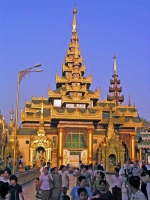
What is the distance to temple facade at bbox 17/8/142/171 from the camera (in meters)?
36.8

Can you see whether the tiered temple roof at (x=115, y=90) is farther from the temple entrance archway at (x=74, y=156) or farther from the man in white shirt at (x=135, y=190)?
the man in white shirt at (x=135, y=190)

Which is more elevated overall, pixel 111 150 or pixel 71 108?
pixel 71 108

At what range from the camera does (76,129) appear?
38.9m

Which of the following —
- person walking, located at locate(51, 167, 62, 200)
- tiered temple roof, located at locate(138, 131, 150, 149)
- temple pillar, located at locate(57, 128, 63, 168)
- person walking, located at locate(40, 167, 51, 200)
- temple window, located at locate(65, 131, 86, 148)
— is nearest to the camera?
person walking, located at locate(40, 167, 51, 200)

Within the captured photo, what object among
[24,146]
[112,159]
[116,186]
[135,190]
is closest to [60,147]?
[24,146]

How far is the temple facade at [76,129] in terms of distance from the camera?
121 feet

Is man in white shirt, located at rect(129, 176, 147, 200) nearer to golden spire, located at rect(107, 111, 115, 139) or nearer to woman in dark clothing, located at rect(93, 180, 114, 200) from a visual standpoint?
woman in dark clothing, located at rect(93, 180, 114, 200)

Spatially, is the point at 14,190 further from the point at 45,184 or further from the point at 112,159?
the point at 112,159

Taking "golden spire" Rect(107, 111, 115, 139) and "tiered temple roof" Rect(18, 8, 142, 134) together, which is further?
"tiered temple roof" Rect(18, 8, 142, 134)

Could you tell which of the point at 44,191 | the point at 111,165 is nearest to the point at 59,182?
the point at 44,191

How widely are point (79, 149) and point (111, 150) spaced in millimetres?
3776

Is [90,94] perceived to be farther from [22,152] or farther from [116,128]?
[22,152]

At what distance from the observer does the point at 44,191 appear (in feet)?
34.2

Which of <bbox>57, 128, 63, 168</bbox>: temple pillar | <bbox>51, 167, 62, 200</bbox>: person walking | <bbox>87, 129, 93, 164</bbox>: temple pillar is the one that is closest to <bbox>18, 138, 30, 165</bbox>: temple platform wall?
<bbox>57, 128, 63, 168</bbox>: temple pillar
